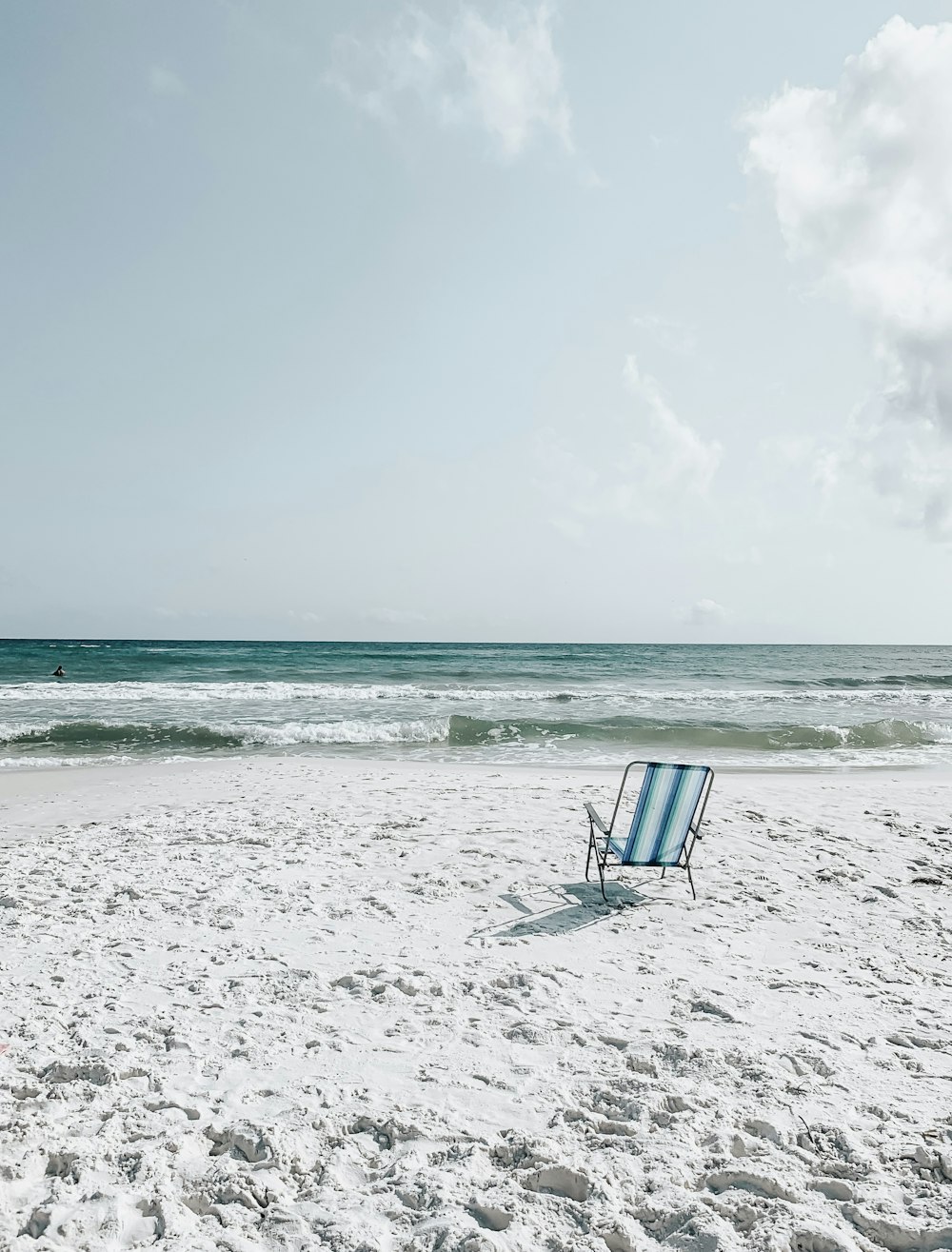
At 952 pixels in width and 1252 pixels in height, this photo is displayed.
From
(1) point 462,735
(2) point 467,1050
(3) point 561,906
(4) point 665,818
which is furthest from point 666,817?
(1) point 462,735

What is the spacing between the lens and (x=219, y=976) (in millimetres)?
3777

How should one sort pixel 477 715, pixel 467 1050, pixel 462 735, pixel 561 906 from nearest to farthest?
pixel 467 1050 → pixel 561 906 → pixel 462 735 → pixel 477 715

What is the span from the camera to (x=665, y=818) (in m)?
5.42

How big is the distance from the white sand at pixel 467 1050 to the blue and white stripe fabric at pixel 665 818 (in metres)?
0.30

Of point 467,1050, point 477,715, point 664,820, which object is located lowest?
point 477,715

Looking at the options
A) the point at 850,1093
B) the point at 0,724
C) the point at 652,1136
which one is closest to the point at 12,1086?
the point at 652,1136

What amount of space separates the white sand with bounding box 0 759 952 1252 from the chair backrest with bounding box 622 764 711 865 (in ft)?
1.04

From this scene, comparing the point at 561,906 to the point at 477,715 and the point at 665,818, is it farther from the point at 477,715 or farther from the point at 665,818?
the point at 477,715

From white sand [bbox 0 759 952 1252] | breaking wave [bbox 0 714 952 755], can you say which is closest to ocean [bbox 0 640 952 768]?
breaking wave [bbox 0 714 952 755]

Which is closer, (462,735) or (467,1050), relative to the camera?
(467,1050)

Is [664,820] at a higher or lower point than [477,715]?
higher

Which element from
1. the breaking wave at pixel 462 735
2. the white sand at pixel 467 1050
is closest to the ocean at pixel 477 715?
the breaking wave at pixel 462 735

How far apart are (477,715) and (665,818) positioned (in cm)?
1245

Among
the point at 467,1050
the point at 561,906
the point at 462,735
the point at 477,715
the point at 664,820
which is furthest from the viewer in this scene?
the point at 477,715
